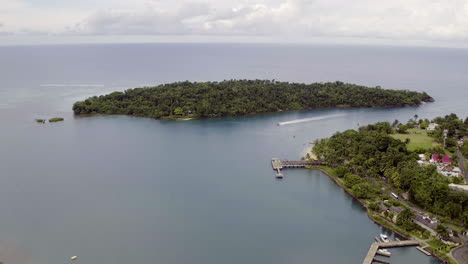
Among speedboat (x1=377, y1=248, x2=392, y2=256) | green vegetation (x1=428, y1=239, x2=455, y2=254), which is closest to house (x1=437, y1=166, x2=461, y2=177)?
green vegetation (x1=428, y1=239, x2=455, y2=254)

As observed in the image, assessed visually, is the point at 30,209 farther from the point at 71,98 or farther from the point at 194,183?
the point at 71,98

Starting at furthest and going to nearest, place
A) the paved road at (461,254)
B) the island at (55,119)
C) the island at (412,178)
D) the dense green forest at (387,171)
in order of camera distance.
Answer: the island at (55,119) < the dense green forest at (387,171) < the island at (412,178) < the paved road at (461,254)

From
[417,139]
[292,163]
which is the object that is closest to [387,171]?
[292,163]

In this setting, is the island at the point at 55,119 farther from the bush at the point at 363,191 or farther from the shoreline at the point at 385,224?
the bush at the point at 363,191

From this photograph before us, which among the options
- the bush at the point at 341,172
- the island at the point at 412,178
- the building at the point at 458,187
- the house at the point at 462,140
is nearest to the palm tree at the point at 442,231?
the island at the point at 412,178

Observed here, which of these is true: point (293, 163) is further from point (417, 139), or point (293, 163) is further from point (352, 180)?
point (417, 139)

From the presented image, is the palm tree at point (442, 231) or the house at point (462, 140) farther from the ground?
the house at point (462, 140)

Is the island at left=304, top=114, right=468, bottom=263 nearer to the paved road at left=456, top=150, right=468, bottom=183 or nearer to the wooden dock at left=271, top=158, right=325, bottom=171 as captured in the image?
the paved road at left=456, top=150, right=468, bottom=183

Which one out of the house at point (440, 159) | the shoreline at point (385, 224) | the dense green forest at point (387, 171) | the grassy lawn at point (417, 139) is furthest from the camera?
the grassy lawn at point (417, 139)
